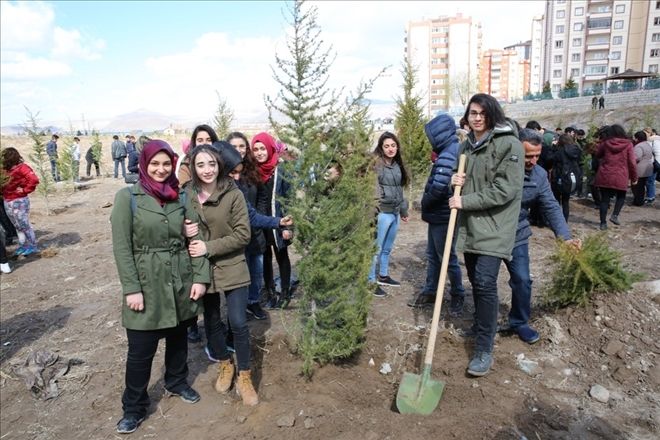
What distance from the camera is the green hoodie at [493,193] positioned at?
3.28 meters

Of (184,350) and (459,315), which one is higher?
(184,350)

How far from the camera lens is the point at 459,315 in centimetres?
471

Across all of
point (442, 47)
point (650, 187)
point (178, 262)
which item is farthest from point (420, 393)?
point (442, 47)

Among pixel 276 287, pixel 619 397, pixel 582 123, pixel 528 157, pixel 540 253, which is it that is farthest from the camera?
pixel 582 123

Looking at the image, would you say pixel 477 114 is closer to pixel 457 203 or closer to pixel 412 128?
pixel 457 203

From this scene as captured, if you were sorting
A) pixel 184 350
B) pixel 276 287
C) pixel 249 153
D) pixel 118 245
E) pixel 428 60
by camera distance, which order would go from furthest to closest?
pixel 428 60 < pixel 276 287 < pixel 249 153 < pixel 184 350 < pixel 118 245

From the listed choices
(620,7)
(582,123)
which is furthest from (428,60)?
(582,123)

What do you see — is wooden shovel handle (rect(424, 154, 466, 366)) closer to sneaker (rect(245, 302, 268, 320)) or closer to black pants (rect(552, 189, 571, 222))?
sneaker (rect(245, 302, 268, 320))

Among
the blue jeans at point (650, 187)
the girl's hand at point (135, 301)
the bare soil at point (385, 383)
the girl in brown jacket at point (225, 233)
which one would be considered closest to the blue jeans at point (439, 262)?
the bare soil at point (385, 383)

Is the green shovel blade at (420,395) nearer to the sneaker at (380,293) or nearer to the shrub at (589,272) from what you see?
the shrub at (589,272)

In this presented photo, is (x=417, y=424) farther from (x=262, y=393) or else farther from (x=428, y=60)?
(x=428, y=60)

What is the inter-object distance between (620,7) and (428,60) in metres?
42.9

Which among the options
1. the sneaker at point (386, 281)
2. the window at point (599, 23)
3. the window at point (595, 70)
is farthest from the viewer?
the window at point (595, 70)

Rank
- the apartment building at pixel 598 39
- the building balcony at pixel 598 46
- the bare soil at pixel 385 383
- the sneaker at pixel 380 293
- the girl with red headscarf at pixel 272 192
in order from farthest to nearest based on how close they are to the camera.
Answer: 1. the building balcony at pixel 598 46
2. the apartment building at pixel 598 39
3. the sneaker at pixel 380 293
4. the girl with red headscarf at pixel 272 192
5. the bare soil at pixel 385 383
